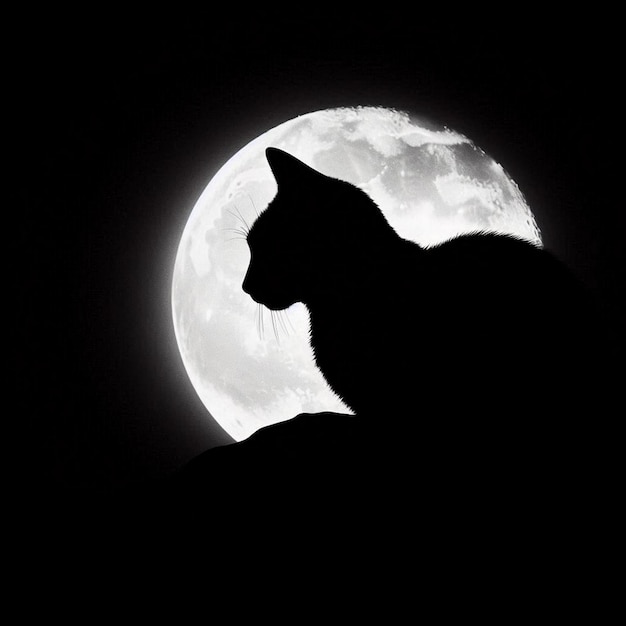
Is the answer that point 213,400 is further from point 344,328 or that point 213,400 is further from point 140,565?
point 140,565

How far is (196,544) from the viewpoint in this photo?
3.09 feet

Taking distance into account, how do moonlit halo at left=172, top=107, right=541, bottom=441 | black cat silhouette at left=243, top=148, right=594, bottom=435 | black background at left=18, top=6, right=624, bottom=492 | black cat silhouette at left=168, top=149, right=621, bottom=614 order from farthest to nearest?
moonlit halo at left=172, top=107, right=541, bottom=441
black background at left=18, top=6, right=624, bottom=492
black cat silhouette at left=243, top=148, right=594, bottom=435
black cat silhouette at left=168, top=149, right=621, bottom=614

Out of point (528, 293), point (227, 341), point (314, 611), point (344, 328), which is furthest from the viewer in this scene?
point (227, 341)

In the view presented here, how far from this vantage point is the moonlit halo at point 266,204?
190 centimetres

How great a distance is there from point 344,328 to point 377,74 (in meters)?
0.97

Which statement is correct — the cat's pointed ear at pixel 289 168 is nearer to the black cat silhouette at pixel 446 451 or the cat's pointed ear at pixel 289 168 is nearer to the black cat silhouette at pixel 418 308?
the black cat silhouette at pixel 418 308

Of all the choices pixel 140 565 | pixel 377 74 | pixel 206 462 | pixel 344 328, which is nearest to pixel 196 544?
pixel 140 565

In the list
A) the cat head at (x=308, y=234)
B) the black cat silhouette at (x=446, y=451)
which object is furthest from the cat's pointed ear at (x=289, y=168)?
the black cat silhouette at (x=446, y=451)

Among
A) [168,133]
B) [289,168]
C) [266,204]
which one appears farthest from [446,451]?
[168,133]

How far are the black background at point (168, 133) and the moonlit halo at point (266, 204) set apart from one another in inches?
3.4

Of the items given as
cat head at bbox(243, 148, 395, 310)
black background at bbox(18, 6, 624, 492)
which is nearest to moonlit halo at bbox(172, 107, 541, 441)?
black background at bbox(18, 6, 624, 492)

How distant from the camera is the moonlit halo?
1.90m

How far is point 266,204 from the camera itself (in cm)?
179

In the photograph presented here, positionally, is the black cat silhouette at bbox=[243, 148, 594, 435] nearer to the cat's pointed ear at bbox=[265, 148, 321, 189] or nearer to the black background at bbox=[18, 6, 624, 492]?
the cat's pointed ear at bbox=[265, 148, 321, 189]
